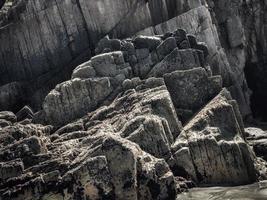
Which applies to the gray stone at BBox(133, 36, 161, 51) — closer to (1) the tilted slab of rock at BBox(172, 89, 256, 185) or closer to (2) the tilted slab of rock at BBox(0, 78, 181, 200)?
(2) the tilted slab of rock at BBox(0, 78, 181, 200)

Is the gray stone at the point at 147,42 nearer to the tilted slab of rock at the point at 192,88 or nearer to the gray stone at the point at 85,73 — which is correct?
the gray stone at the point at 85,73

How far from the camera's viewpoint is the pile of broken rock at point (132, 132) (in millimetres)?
44281

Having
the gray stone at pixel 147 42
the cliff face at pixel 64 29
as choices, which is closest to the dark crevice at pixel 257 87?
the cliff face at pixel 64 29

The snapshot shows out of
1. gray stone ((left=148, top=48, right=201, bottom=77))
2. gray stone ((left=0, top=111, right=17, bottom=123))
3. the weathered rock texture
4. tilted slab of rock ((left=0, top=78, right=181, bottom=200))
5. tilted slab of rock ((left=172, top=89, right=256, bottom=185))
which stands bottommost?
tilted slab of rock ((left=172, top=89, right=256, bottom=185))

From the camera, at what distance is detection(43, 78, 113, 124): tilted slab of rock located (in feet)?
193

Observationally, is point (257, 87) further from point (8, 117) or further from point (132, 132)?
point (8, 117)

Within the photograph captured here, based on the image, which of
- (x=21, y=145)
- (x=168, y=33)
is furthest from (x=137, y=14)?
(x=21, y=145)

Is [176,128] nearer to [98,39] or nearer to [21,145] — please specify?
[21,145]

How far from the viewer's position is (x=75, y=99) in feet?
194

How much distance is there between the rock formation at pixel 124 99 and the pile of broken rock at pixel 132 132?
0.11 meters

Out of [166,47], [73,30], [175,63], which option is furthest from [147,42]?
[73,30]

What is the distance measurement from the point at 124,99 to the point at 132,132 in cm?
845

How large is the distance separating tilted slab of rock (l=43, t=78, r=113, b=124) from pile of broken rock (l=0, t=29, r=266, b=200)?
114 millimetres

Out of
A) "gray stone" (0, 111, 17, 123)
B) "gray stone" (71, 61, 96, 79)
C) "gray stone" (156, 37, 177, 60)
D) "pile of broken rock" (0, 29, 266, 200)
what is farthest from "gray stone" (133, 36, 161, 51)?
"gray stone" (0, 111, 17, 123)
